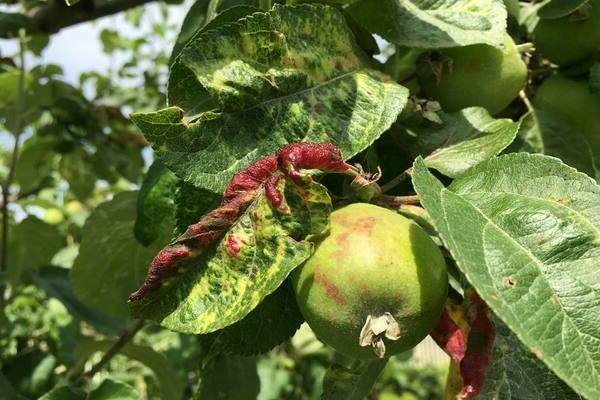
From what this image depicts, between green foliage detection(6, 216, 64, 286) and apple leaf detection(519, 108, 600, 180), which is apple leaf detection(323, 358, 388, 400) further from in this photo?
green foliage detection(6, 216, 64, 286)

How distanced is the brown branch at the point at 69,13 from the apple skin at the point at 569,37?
857 mm

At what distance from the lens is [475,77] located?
3.06ft

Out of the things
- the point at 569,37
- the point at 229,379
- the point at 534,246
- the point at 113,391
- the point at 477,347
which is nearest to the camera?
the point at 534,246

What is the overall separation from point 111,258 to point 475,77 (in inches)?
31.1

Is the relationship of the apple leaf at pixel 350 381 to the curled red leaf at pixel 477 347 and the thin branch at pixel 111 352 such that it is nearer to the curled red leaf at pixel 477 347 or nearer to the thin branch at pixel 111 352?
the curled red leaf at pixel 477 347

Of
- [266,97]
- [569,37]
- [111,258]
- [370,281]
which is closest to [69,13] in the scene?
[111,258]

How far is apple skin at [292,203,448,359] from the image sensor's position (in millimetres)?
676

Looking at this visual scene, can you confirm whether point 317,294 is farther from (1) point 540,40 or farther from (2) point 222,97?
(1) point 540,40

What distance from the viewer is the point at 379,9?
0.90m

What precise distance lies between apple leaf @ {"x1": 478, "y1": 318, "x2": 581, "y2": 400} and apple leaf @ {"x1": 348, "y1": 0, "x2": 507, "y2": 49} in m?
0.32

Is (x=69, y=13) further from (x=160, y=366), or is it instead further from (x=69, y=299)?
(x=160, y=366)

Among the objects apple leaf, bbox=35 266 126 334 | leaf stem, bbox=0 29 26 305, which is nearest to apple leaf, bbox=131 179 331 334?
apple leaf, bbox=35 266 126 334

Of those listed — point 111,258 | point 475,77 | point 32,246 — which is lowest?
point 32,246

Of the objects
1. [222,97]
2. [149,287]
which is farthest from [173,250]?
[222,97]
